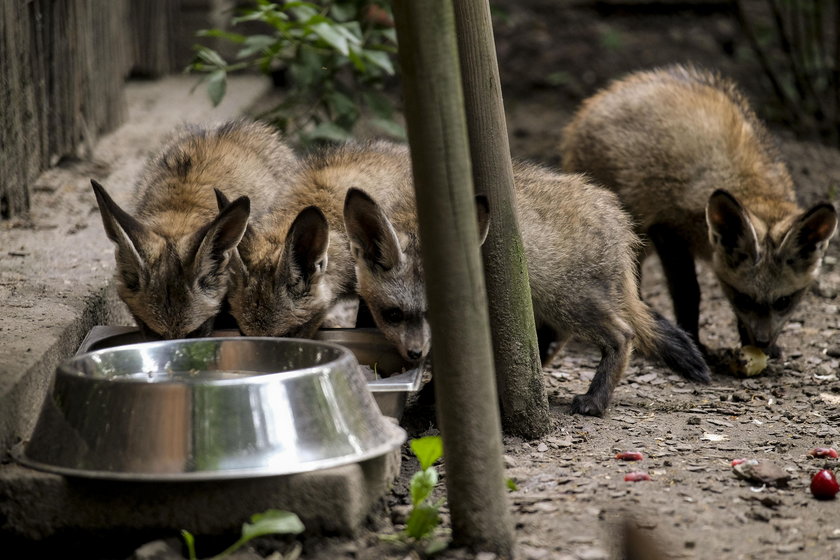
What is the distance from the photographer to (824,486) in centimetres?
397

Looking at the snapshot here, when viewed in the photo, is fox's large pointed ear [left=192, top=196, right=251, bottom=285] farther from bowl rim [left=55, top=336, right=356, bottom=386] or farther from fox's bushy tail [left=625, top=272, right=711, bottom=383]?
fox's bushy tail [left=625, top=272, right=711, bottom=383]

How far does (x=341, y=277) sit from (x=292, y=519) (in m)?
2.37

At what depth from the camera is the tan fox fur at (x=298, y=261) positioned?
5.05 meters

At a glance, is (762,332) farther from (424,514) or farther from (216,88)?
(216,88)

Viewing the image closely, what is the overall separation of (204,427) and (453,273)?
2.93 ft

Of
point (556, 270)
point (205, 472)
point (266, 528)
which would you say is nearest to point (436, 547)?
point (266, 528)

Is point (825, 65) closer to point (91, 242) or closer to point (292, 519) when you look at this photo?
point (91, 242)

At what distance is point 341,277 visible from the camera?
18.1ft

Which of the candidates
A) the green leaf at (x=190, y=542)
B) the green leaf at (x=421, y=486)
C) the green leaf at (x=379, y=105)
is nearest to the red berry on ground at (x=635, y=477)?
the green leaf at (x=421, y=486)

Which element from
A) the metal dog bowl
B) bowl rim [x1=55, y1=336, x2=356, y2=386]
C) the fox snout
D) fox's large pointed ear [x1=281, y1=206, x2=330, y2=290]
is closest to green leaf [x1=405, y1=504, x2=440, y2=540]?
the metal dog bowl

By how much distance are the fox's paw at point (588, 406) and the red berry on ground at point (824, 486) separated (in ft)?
4.41

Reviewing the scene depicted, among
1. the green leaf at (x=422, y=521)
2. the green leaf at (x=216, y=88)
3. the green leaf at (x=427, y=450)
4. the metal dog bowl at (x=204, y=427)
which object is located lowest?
the green leaf at (x=422, y=521)

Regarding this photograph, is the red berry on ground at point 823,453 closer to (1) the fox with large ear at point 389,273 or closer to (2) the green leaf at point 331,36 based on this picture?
(1) the fox with large ear at point 389,273

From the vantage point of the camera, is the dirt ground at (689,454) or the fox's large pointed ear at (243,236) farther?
the fox's large pointed ear at (243,236)
